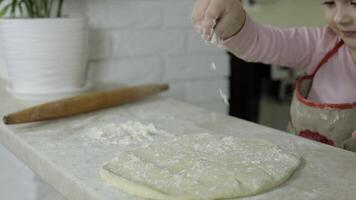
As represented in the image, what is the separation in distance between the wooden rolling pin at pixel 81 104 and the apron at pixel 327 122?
0.28m

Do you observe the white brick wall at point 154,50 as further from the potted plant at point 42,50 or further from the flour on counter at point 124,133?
the flour on counter at point 124,133

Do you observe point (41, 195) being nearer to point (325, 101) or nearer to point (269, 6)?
point (325, 101)

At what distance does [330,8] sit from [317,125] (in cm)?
20

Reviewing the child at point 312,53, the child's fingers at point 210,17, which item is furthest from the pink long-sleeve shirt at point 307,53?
the child's fingers at point 210,17

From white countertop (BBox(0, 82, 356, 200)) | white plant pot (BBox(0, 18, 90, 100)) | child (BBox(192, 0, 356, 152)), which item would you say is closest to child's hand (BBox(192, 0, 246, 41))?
child (BBox(192, 0, 356, 152))

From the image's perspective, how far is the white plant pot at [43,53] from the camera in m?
0.92

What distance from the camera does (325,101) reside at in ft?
2.99

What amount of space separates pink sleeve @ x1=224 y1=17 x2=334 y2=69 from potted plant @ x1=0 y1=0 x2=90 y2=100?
31 centimetres

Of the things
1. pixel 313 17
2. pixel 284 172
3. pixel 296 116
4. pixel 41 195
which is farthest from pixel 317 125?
pixel 313 17

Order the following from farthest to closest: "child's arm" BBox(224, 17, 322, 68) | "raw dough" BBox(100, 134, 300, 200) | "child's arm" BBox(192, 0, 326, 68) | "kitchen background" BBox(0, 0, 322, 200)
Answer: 1. "kitchen background" BBox(0, 0, 322, 200)
2. "child's arm" BBox(224, 17, 322, 68)
3. "child's arm" BBox(192, 0, 326, 68)
4. "raw dough" BBox(100, 134, 300, 200)

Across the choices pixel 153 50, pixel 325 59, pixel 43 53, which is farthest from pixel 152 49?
pixel 325 59

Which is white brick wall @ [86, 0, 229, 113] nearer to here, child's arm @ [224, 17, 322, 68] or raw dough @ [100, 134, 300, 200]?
child's arm @ [224, 17, 322, 68]

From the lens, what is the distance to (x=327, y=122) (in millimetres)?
821

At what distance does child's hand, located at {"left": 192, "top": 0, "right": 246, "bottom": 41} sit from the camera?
2.37ft
